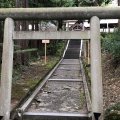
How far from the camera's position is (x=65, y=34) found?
541cm

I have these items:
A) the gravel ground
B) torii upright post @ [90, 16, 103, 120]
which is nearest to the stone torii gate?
torii upright post @ [90, 16, 103, 120]

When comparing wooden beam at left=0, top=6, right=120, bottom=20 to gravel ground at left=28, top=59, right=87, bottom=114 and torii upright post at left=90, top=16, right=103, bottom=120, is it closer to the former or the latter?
torii upright post at left=90, top=16, right=103, bottom=120

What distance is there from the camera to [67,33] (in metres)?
5.42

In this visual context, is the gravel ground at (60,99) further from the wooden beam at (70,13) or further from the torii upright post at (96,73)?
the wooden beam at (70,13)

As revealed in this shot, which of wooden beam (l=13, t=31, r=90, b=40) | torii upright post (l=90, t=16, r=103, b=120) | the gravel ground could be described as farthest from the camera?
the gravel ground

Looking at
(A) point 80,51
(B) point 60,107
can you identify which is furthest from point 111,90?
(A) point 80,51

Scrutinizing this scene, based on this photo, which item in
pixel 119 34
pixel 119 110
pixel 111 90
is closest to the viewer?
pixel 119 110

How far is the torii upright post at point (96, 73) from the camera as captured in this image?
5312 mm

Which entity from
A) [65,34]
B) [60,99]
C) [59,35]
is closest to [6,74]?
[59,35]

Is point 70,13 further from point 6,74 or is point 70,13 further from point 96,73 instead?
point 6,74

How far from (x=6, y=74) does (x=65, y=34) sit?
1.45m

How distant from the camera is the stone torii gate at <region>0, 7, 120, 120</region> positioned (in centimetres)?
534

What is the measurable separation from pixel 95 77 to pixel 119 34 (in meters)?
8.97

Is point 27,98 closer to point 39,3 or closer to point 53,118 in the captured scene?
point 53,118
